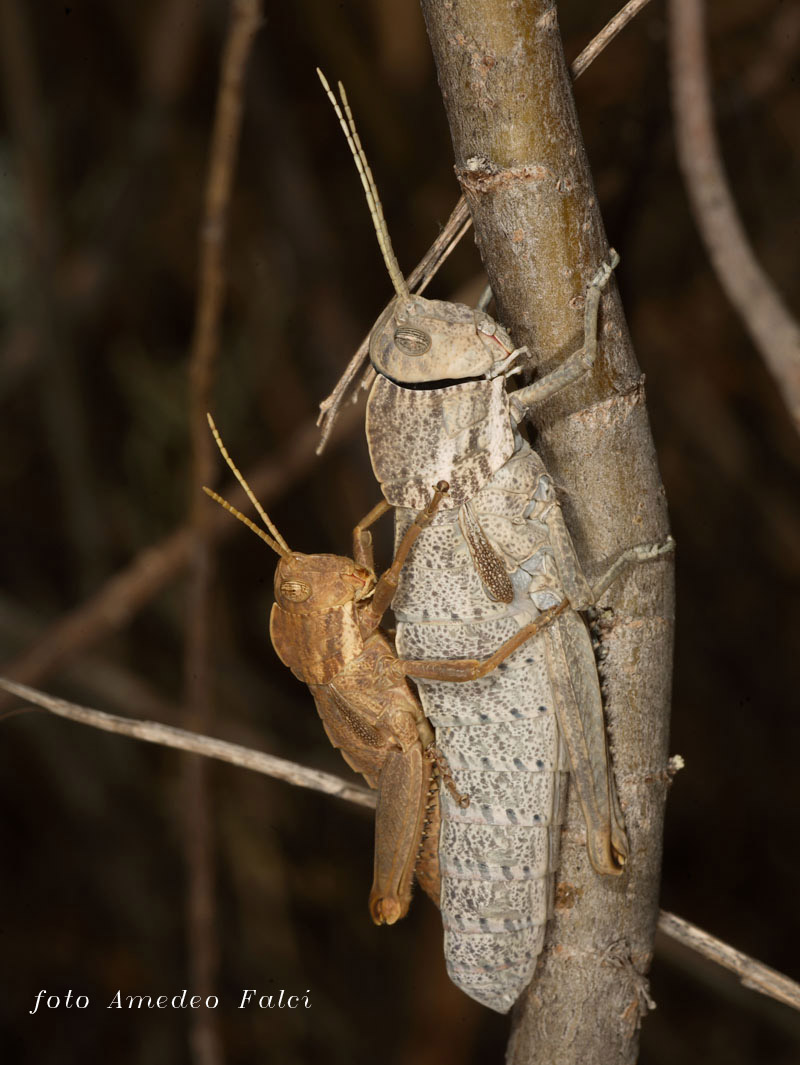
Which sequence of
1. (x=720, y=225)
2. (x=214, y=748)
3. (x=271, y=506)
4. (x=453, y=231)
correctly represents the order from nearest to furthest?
(x=720, y=225)
(x=453, y=231)
(x=214, y=748)
(x=271, y=506)

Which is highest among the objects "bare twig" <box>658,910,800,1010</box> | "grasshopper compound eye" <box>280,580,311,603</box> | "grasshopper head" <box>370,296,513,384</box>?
"grasshopper head" <box>370,296,513,384</box>

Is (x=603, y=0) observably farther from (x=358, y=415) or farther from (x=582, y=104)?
(x=358, y=415)

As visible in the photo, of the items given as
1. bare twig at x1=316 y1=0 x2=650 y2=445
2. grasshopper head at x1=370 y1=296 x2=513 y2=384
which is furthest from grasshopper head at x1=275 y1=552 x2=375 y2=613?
grasshopper head at x1=370 y1=296 x2=513 y2=384

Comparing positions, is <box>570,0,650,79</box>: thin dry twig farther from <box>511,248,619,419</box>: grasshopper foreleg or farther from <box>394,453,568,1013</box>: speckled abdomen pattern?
<box>394,453,568,1013</box>: speckled abdomen pattern

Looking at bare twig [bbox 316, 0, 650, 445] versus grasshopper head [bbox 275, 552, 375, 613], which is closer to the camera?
bare twig [bbox 316, 0, 650, 445]

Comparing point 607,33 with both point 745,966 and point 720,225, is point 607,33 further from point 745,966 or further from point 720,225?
point 745,966

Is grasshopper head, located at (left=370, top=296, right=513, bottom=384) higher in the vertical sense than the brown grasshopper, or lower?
higher

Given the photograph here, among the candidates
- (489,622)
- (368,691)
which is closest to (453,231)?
(489,622)
